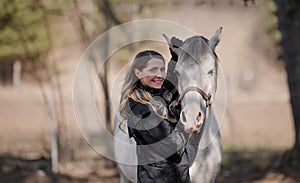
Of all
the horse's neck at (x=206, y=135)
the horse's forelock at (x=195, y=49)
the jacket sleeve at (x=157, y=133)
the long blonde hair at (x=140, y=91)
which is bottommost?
the horse's neck at (x=206, y=135)

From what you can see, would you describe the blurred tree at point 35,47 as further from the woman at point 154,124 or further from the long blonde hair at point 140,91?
the woman at point 154,124

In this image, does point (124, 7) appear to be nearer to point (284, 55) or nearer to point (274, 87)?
point (284, 55)

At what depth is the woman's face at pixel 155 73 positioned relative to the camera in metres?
3.08

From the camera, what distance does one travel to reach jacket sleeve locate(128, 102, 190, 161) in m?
2.98

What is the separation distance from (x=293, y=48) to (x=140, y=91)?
16.9ft

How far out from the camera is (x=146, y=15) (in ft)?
37.0

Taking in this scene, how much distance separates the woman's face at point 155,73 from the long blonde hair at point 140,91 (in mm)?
33

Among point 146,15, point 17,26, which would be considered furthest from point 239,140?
point 17,26

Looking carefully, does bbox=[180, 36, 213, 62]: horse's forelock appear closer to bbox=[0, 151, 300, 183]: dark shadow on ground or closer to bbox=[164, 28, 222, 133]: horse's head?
bbox=[164, 28, 222, 133]: horse's head

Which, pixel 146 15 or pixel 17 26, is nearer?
pixel 17 26

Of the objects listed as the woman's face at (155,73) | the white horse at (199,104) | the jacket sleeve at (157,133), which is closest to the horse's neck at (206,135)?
the white horse at (199,104)

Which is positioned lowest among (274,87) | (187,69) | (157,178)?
(274,87)

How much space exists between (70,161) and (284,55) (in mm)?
3831

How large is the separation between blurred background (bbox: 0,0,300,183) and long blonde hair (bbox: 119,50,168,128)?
0.96 meters
